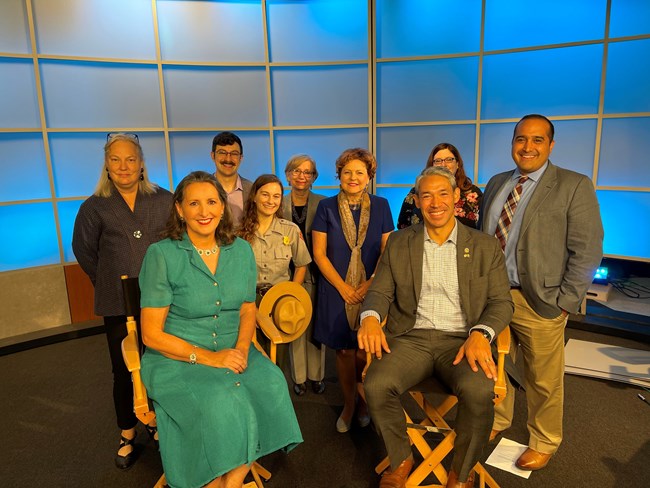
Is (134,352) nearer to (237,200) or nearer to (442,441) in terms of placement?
(442,441)

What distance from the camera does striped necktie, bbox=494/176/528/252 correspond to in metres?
2.53

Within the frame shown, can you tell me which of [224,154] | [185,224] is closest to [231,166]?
[224,154]

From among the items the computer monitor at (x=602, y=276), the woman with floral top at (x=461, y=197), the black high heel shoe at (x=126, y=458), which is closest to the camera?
the black high heel shoe at (x=126, y=458)

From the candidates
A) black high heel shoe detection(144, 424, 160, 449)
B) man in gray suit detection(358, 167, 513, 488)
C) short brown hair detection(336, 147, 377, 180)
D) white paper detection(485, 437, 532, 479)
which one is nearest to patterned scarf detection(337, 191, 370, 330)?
short brown hair detection(336, 147, 377, 180)

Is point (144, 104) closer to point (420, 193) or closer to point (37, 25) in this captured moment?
point (37, 25)

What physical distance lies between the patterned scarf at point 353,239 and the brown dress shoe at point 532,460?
117 centimetres

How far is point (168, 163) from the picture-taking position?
4953 millimetres

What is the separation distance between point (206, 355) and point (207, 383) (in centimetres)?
15

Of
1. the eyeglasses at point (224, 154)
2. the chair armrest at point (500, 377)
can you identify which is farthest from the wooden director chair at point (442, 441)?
the eyeglasses at point (224, 154)

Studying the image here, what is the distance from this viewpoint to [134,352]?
212 cm

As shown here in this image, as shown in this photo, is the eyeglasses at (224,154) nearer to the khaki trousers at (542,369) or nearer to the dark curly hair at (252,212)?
the dark curly hair at (252,212)

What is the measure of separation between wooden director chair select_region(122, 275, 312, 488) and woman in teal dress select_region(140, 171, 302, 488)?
2.6 inches

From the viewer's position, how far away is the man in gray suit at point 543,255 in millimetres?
2363

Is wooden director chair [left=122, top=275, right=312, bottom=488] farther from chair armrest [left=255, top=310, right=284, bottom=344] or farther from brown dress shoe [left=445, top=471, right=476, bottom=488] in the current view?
brown dress shoe [left=445, top=471, right=476, bottom=488]
